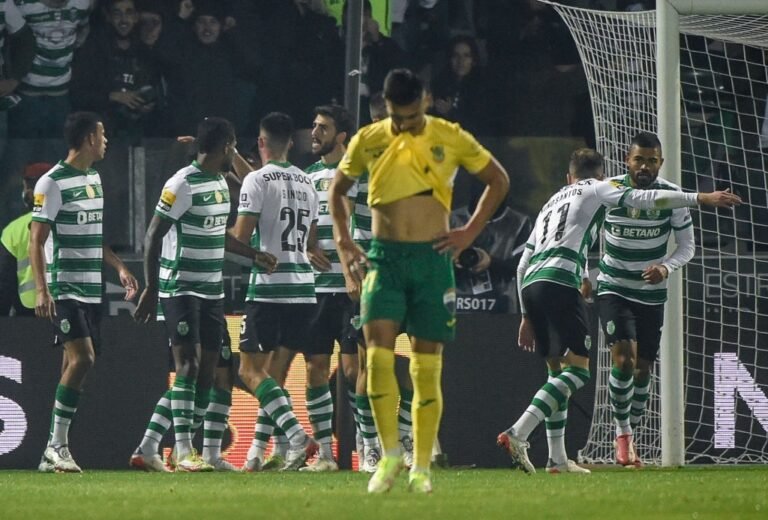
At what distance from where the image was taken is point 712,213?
42.4 ft

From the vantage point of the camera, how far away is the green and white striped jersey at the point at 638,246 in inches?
447

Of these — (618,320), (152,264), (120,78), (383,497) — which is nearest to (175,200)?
(152,264)

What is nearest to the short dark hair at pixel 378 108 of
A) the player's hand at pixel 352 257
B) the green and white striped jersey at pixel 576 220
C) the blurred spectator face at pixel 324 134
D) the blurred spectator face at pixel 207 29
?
the blurred spectator face at pixel 324 134

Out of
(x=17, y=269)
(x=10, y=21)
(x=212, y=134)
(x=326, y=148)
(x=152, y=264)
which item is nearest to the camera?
(x=152, y=264)

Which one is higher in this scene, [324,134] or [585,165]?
[324,134]

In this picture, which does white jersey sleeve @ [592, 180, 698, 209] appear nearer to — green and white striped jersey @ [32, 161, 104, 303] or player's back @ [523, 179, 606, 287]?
player's back @ [523, 179, 606, 287]

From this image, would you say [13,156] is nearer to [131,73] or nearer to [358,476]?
[131,73]

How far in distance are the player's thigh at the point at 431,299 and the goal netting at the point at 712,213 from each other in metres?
4.62

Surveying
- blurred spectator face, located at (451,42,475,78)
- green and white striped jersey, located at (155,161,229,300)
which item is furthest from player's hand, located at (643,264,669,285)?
blurred spectator face, located at (451,42,475,78)

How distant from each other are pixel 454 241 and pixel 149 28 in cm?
902

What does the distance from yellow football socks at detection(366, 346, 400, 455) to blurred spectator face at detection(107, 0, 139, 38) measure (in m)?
9.06

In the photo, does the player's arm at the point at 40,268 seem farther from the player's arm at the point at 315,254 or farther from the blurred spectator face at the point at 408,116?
the blurred spectator face at the point at 408,116

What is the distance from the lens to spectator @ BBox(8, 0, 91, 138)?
15453 millimetres

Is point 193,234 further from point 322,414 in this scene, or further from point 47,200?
point 322,414
